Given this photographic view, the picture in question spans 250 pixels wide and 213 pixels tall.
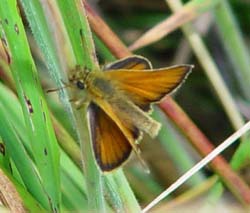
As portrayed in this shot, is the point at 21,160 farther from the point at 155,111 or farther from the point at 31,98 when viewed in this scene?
the point at 155,111

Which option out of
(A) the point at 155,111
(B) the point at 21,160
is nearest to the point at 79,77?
(B) the point at 21,160

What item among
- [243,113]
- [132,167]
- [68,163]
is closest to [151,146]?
[132,167]

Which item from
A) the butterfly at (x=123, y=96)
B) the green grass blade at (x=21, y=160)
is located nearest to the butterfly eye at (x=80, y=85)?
the butterfly at (x=123, y=96)

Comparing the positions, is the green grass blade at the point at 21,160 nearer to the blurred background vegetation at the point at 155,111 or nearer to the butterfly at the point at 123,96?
the blurred background vegetation at the point at 155,111

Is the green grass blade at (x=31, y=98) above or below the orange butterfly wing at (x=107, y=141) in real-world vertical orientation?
above

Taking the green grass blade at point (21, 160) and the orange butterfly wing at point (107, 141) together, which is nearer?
the orange butterfly wing at point (107, 141)

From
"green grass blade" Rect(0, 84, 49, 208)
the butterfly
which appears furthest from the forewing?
"green grass blade" Rect(0, 84, 49, 208)

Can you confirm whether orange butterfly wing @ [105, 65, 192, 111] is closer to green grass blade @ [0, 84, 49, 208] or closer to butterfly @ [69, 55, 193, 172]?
butterfly @ [69, 55, 193, 172]

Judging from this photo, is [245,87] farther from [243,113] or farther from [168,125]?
[168,125]

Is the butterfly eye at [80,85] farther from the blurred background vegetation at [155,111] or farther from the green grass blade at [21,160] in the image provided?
the green grass blade at [21,160]
